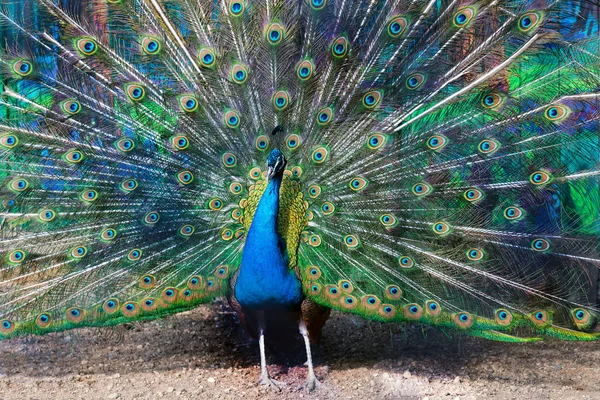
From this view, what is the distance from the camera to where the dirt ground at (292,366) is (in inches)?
148

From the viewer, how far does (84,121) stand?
12.2 ft

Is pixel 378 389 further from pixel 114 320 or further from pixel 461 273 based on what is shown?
pixel 114 320

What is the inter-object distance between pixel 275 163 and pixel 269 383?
1.34 m

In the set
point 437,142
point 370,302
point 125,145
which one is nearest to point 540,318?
point 370,302

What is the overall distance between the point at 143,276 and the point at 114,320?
0.30 m

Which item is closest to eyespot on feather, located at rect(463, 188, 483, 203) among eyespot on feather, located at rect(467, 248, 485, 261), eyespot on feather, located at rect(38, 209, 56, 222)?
eyespot on feather, located at rect(467, 248, 485, 261)

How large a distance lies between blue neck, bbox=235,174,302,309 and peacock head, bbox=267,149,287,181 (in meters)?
0.06

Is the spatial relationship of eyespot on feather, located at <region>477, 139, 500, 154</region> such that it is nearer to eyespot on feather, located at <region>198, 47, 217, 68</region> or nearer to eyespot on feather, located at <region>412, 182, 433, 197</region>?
eyespot on feather, located at <region>412, 182, 433, 197</region>

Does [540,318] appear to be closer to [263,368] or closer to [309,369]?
[309,369]

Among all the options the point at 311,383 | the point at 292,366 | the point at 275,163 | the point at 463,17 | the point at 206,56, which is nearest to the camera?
the point at 275,163

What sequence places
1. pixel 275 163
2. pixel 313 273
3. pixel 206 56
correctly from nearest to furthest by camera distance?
pixel 275 163
pixel 206 56
pixel 313 273

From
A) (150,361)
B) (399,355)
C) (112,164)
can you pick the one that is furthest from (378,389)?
(112,164)

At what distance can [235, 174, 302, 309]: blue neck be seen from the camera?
356 cm

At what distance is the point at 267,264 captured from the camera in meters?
3.56
